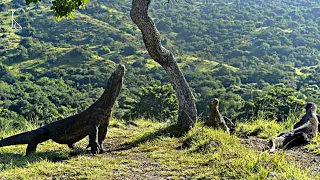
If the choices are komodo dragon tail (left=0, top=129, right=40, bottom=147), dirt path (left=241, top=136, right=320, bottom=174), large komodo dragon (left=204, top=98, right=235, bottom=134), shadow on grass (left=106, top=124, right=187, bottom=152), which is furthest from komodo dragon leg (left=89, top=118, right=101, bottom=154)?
dirt path (left=241, top=136, right=320, bottom=174)

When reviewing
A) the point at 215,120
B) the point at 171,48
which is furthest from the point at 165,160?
the point at 171,48

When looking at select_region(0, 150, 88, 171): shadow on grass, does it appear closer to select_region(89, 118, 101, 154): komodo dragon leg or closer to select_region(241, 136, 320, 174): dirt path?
select_region(89, 118, 101, 154): komodo dragon leg

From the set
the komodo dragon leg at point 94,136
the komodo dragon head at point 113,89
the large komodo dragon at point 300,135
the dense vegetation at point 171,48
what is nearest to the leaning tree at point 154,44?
the komodo dragon head at point 113,89

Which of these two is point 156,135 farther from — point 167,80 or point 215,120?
point 167,80

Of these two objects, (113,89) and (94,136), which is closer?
(94,136)

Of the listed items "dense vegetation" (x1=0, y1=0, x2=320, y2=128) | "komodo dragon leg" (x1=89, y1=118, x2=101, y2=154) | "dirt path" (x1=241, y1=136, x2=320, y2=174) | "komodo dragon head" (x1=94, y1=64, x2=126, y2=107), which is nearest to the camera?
"dirt path" (x1=241, y1=136, x2=320, y2=174)

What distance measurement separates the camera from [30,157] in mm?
6828

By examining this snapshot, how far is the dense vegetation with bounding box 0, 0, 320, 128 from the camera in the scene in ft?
218

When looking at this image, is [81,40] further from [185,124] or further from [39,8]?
[185,124]

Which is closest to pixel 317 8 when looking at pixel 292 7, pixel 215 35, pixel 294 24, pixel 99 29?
pixel 292 7

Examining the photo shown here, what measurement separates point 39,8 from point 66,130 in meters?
155

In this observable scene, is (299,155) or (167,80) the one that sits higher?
(299,155)

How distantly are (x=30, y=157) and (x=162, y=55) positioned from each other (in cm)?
354

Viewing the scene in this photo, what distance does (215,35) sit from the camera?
142m
